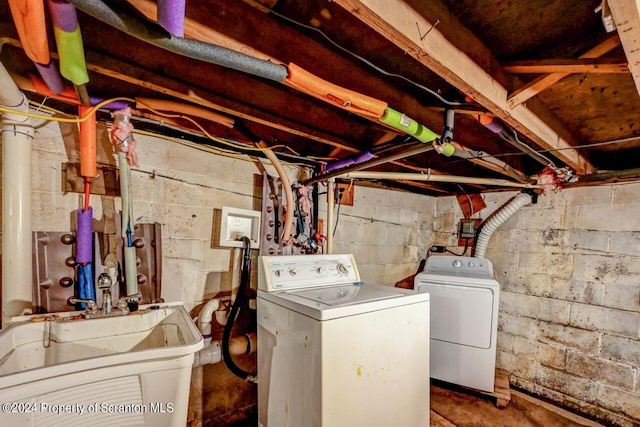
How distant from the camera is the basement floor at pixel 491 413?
2162 millimetres

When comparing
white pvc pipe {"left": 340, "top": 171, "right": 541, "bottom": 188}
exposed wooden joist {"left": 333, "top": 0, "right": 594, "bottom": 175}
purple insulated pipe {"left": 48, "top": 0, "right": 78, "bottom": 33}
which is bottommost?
white pvc pipe {"left": 340, "top": 171, "right": 541, "bottom": 188}

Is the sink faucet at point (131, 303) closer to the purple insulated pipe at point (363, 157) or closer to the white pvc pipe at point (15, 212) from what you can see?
the white pvc pipe at point (15, 212)

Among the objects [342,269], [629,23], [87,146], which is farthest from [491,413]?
[87,146]

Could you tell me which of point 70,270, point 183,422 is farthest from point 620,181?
point 70,270

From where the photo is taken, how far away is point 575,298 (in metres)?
2.40

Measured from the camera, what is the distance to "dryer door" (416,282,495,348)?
238 cm

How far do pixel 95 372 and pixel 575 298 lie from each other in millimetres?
3295

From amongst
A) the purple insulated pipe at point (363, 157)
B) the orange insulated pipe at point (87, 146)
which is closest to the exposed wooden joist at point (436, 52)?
the purple insulated pipe at point (363, 157)

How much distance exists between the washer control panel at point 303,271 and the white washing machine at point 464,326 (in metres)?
1.16

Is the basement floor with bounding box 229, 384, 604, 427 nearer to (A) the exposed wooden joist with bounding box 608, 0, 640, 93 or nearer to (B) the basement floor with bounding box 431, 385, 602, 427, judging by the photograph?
(B) the basement floor with bounding box 431, 385, 602, 427

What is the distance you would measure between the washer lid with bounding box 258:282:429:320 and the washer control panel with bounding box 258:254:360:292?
5 cm

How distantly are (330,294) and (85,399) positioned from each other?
1.02m

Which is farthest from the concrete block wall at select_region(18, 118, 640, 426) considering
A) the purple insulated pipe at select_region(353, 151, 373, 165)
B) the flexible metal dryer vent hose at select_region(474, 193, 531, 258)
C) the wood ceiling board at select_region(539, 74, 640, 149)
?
the wood ceiling board at select_region(539, 74, 640, 149)

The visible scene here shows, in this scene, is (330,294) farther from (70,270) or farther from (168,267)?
(70,270)
